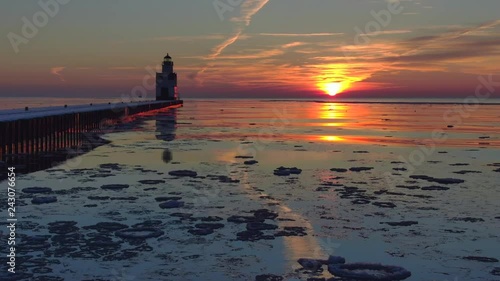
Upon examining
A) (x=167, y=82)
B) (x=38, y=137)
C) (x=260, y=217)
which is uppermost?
(x=167, y=82)

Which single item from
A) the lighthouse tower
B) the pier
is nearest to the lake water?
the pier

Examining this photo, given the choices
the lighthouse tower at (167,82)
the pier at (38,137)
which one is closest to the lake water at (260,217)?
the pier at (38,137)

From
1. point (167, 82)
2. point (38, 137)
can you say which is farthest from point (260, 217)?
point (167, 82)

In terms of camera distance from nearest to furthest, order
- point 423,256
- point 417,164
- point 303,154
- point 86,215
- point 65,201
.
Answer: point 423,256
point 86,215
point 65,201
point 417,164
point 303,154

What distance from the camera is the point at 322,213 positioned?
862 cm

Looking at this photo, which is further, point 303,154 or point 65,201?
point 303,154

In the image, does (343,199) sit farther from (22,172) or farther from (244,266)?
(22,172)

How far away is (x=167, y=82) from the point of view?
99.3 meters

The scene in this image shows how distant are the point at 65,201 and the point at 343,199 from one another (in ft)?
16.1

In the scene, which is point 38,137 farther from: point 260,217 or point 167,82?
point 167,82

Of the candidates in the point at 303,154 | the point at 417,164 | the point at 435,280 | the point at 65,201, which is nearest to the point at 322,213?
the point at 435,280

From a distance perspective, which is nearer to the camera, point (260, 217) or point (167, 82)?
point (260, 217)

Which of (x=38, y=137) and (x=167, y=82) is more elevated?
(x=167, y=82)

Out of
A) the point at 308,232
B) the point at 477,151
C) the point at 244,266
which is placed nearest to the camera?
the point at 244,266
